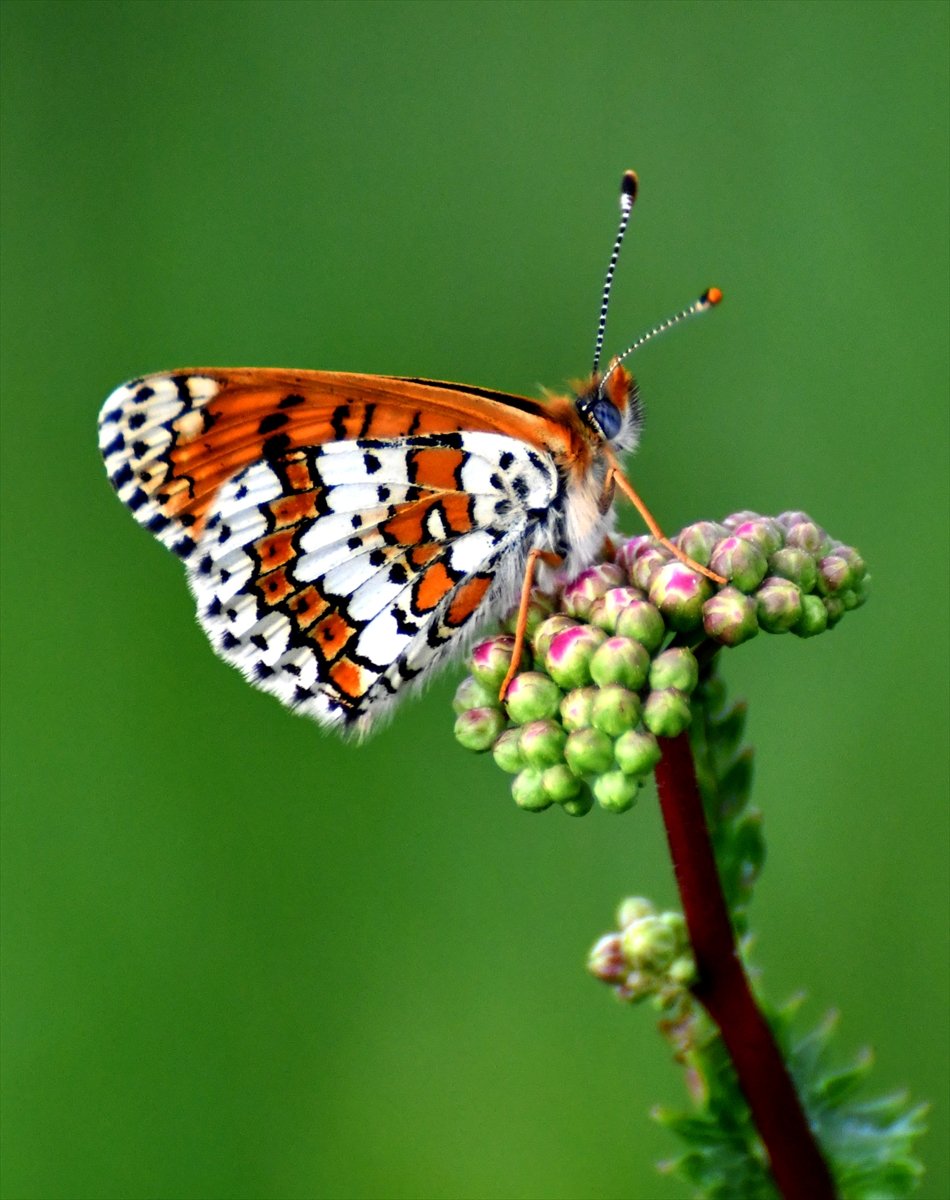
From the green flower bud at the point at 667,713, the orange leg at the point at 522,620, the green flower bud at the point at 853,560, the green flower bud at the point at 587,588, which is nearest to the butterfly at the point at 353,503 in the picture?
the orange leg at the point at 522,620

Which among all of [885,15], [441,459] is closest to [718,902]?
[441,459]

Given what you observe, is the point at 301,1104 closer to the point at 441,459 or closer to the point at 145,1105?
the point at 145,1105

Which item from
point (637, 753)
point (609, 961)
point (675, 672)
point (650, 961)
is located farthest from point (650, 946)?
point (675, 672)

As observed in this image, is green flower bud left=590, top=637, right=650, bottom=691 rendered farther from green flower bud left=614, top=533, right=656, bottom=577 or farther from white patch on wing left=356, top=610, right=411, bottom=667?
white patch on wing left=356, top=610, right=411, bottom=667

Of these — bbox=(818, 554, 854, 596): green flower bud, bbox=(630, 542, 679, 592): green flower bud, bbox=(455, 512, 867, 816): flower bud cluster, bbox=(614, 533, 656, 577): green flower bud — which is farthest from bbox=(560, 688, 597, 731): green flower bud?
bbox=(818, 554, 854, 596): green flower bud

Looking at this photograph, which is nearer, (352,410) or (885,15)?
(352,410)

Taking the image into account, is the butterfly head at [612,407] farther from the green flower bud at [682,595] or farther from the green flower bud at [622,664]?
the green flower bud at [622,664]
